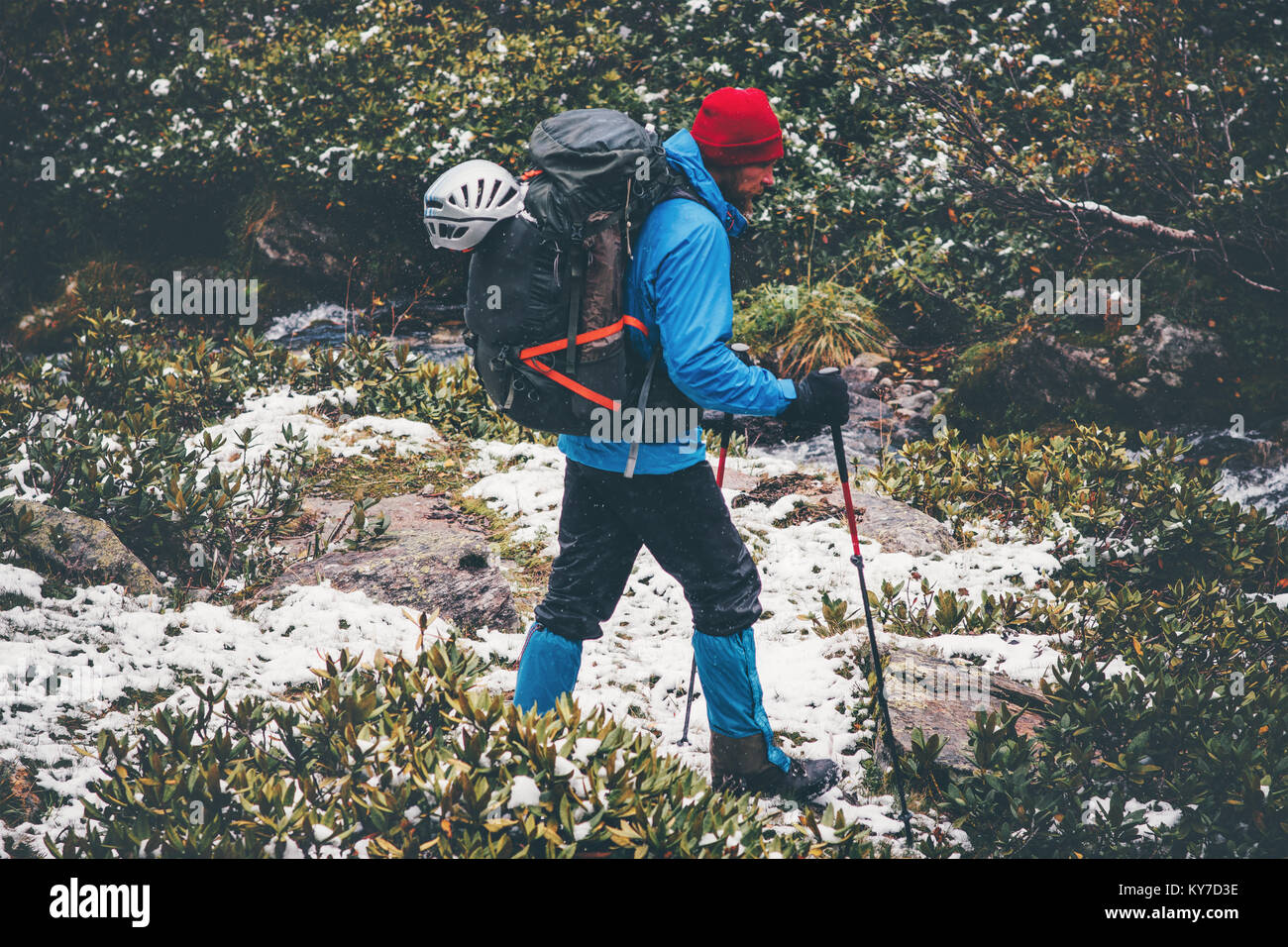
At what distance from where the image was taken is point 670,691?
5438 mm

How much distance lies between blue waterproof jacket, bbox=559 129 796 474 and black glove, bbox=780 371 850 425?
0.35 ft

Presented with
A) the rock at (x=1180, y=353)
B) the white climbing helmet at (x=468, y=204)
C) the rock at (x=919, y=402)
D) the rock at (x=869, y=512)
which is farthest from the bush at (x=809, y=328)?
the white climbing helmet at (x=468, y=204)

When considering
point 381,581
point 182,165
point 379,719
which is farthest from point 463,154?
point 379,719

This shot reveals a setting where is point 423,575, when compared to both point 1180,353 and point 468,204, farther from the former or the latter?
point 1180,353

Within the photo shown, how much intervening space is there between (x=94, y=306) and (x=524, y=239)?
876 centimetres

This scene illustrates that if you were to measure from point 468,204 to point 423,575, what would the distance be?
2955mm

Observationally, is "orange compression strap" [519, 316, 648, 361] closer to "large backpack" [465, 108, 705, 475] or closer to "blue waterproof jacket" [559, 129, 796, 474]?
"large backpack" [465, 108, 705, 475]

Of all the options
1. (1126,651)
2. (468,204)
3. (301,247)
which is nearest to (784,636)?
(1126,651)

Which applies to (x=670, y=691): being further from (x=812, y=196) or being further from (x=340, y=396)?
(x=812, y=196)

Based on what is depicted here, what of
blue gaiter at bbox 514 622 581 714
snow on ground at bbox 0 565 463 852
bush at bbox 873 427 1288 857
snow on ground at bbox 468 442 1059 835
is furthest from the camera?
snow on ground at bbox 468 442 1059 835

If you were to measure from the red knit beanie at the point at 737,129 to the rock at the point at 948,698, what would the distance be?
269cm

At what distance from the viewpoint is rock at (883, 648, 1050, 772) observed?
187 inches

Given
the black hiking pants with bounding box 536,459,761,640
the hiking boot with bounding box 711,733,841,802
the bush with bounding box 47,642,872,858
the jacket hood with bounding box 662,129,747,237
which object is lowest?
the hiking boot with bounding box 711,733,841,802

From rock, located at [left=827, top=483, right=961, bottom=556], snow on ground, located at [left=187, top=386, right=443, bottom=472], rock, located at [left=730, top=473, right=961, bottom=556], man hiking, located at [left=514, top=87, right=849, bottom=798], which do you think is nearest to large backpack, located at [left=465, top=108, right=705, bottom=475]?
man hiking, located at [left=514, top=87, right=849, bottom=798]
